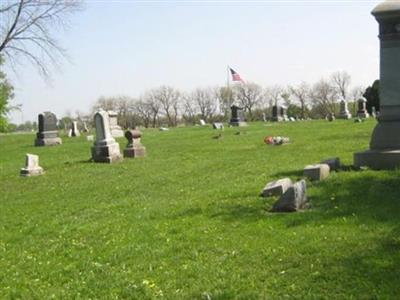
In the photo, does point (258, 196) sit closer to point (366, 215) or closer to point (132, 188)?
point (366, 215)

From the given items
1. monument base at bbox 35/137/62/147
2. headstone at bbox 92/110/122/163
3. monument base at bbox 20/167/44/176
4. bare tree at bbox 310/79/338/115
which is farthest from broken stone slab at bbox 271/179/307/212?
bare tree at bbox 310/79/338/115

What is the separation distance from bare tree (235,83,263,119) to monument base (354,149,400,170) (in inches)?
4014

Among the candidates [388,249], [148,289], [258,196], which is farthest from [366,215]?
[148,289]

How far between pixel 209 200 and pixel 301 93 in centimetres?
10001

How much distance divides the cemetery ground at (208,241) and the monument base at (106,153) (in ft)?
21.1

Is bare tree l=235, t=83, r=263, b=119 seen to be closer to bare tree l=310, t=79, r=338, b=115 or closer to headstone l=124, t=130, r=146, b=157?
bare tree l=310, t=79, r=338, b=115

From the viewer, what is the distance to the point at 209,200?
31.8 feet

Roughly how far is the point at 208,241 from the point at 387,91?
5.51m

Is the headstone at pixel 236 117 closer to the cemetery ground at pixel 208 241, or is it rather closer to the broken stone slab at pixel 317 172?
the cemetery ground at pixel 208 241

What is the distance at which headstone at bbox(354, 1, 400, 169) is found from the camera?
10.3 metres

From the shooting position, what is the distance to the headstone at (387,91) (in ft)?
33.8

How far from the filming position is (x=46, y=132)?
32.9m

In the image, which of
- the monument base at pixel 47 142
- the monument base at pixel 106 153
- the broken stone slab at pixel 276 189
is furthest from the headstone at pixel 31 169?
the monument base at pixel 47 142

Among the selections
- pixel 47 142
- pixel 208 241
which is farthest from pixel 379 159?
pixel 47 142
